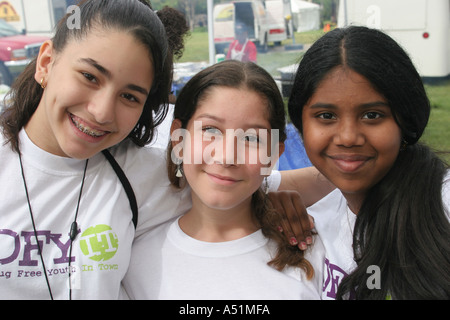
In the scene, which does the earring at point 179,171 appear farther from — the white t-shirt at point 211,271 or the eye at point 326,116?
the eye at point 326,116

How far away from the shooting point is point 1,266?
137cm

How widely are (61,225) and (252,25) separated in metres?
4.48

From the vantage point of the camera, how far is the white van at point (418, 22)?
6.15 metres

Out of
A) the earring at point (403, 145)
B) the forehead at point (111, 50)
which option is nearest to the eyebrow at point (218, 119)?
the forehead at point (111, 50)

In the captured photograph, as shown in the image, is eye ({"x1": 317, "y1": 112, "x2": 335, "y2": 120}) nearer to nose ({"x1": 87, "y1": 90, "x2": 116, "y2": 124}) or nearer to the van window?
nose ({"x1": 87, "y1": 90, "x2": 116, "y2": 124})

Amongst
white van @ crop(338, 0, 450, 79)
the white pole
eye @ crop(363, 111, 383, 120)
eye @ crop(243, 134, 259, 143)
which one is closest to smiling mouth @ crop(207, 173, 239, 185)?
eye @ crop(243, 134, 259, 143)

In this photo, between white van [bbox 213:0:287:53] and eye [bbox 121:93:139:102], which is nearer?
eye [bbox 121:93:139:102]

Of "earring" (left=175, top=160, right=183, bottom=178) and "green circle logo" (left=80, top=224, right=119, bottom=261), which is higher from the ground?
"earring" (left=175, top=160, right=183, bottom=178)

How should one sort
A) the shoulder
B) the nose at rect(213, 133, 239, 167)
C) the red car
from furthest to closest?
1. the red car
2. the shoulder
3. the nose at rect(213, 133, 239, 167)

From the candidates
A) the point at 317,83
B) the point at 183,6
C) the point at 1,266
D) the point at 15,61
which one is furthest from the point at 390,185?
the point at 15,61

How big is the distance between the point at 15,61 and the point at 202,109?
17.0 feet

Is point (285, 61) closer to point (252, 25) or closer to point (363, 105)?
point (252, 25)

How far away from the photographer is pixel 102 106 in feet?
4.55

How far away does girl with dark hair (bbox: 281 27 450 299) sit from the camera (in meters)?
1.37
